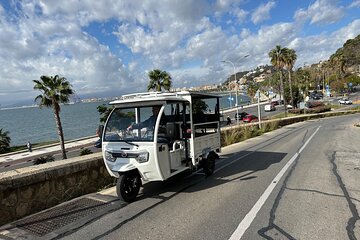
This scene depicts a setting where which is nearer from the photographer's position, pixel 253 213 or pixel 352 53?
pixel 253 213

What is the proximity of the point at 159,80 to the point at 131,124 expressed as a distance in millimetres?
28619

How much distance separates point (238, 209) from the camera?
223 inches

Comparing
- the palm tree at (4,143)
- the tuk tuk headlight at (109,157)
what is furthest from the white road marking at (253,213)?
the palm tree at (4,143)

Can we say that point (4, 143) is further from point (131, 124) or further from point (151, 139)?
point (151, 139)

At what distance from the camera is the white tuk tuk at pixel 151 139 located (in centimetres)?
626

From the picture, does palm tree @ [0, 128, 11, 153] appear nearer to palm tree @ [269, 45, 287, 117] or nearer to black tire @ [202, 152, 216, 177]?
black tire @ [202, 152, 216, 177]

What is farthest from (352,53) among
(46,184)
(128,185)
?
(46,184)

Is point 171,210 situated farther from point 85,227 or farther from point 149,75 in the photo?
point 149,75

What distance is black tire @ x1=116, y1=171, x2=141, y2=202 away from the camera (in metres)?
6.17

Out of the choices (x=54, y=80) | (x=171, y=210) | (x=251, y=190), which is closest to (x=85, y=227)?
(x=171, y=210)

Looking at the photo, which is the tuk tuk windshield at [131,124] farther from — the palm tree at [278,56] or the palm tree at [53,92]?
the palm tree at [278,56]

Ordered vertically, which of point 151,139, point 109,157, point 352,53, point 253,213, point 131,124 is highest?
point 352,53

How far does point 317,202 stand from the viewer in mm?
5973

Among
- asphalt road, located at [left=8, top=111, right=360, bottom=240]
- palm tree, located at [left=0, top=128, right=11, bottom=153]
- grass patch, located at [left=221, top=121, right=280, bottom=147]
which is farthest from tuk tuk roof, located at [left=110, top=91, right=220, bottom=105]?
palm tree, located at [left=0, top=128, right=11, bottom=153]
